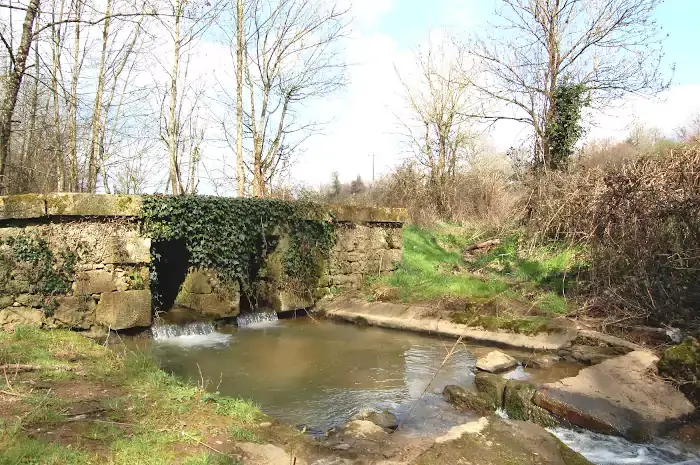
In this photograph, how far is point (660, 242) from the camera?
21.1 ft

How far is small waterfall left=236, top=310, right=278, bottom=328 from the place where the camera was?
29.3 feet

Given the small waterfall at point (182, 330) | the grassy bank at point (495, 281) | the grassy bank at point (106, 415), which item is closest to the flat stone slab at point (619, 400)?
the grassy bank at point (495, 281)

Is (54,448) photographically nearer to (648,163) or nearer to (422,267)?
(648,163)

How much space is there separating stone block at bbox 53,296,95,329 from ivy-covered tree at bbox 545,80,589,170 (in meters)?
11.9

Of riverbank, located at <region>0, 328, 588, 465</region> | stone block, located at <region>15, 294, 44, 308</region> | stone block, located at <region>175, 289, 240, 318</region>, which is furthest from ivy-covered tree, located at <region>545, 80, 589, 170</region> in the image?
stone block, located at <region>15, 294, 44, 308</region>

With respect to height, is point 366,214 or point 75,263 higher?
point 366,214

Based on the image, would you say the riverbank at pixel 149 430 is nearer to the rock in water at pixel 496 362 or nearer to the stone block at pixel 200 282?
the rock in water at pixel 496 362

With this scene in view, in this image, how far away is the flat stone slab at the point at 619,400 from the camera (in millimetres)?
4203

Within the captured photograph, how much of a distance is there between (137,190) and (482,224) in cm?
1798

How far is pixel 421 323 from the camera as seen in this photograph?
8.08 metres

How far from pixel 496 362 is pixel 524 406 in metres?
1.34

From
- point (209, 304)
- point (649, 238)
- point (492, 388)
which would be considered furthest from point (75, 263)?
point (649, 238)

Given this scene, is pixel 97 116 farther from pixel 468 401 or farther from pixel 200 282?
pixel 468 401

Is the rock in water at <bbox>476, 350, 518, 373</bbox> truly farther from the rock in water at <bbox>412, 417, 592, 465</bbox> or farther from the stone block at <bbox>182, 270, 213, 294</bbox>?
the stone block at <bbox>182, 270, 213, 294</bbox>
